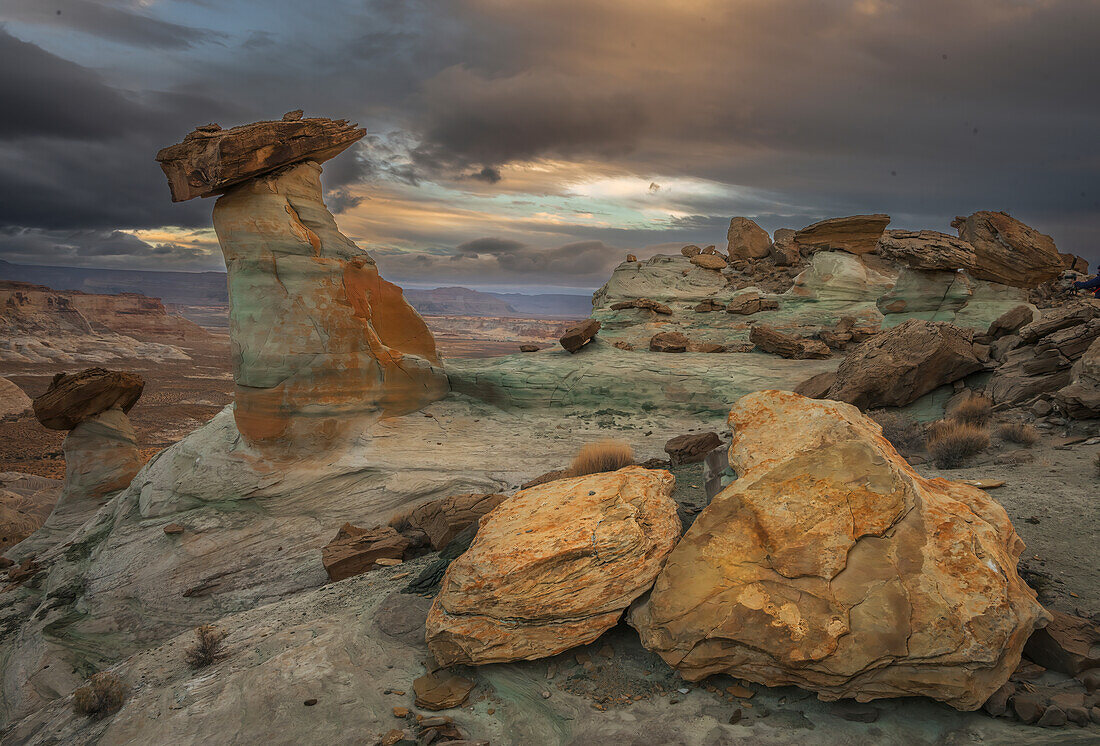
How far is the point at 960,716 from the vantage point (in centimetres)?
393

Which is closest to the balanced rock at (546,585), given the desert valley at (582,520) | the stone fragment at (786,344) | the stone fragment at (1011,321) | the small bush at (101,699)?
the desert valley at (582,520)

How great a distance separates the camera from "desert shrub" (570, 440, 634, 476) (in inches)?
384

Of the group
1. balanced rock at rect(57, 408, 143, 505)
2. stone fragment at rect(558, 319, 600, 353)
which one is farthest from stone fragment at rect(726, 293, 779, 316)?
balanced rock at rect(57, 408, 143, 505)

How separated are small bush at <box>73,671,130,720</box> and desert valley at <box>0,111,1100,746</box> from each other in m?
0.04

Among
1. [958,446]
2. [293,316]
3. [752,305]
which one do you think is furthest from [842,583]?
[752,305]

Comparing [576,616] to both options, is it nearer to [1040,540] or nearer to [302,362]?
[1040,540]

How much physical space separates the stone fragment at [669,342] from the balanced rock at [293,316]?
856 centimetres

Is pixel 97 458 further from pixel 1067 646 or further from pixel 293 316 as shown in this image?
pixel 1067 646

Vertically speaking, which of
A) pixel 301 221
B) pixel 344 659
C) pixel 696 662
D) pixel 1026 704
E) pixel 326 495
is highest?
pixel 301 221

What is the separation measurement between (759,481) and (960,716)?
202 centimetres

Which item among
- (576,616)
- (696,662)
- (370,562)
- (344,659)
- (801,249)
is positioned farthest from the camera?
(801,249)

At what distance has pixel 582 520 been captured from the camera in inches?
215

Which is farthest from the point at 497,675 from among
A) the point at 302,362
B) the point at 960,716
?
the point at 302,362

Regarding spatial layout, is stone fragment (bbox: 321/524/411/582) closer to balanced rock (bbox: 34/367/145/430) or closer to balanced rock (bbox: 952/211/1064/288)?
balanced rock (bbox: 34/367/145/430)
